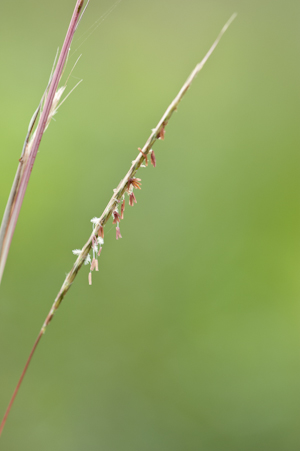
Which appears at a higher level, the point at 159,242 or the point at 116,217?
the point at 159,242

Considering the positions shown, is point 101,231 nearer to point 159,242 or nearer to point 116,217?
point 116,217

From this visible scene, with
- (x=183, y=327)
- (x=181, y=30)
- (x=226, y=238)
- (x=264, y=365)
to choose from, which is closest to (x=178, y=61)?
(x=181, y=30)

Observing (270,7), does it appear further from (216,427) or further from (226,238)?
(216,427)

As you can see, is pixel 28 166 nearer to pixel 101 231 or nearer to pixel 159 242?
pixel 101 231

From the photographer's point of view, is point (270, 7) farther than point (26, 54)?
Yes

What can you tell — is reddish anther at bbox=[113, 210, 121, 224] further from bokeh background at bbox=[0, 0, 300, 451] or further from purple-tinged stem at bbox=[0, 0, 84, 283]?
bokeh background at bbox=[0, 0, 300, 451]

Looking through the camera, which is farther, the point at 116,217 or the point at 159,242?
the point at 159,242

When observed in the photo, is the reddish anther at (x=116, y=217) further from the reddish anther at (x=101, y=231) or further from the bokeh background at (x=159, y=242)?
the bokeh background at (x=159, y=242)

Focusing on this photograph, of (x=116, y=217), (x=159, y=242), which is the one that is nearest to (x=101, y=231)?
(x=116, y=217)
